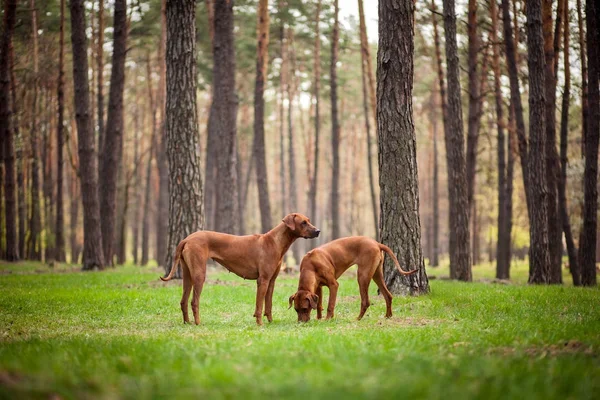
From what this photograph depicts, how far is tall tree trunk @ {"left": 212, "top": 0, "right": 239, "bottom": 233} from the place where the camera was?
2367 cm

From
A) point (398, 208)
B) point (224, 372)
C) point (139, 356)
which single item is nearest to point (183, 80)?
point (398, 208)

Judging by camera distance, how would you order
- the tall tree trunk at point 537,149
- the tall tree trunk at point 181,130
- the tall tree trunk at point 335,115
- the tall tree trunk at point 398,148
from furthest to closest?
1. the tall tree trunk at point 335,115
2. the tall tree trunk at point 537,149
3. the tall tree trunk at point 181,130
4. the tall tree trunk at point 398,148

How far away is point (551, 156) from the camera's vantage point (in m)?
18.5

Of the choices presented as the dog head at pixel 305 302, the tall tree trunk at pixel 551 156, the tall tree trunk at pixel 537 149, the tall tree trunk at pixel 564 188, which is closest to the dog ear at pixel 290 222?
the dog head at pixel 305 302

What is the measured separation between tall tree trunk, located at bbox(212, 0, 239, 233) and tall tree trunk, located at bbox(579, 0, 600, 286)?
1271 cm

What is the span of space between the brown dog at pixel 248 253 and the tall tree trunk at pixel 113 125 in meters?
14.7

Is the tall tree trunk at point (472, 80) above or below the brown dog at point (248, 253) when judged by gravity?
above

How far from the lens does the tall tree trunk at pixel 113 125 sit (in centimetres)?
2195

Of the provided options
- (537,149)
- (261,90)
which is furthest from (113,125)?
(537,149)

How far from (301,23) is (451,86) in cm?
1877

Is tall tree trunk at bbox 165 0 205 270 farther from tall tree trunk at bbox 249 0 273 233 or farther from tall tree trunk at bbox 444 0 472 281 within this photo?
tall tree trunk at bbox 249 0 273 233

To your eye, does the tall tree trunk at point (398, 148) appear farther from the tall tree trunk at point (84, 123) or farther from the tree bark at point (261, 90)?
the tree bark at point (261, 90)

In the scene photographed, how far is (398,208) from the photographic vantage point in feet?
39.3

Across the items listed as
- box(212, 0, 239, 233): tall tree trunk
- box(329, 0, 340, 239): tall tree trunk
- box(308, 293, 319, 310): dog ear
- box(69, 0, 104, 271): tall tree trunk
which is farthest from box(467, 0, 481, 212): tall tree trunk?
box(308, 293, 319, 310): dog ear
